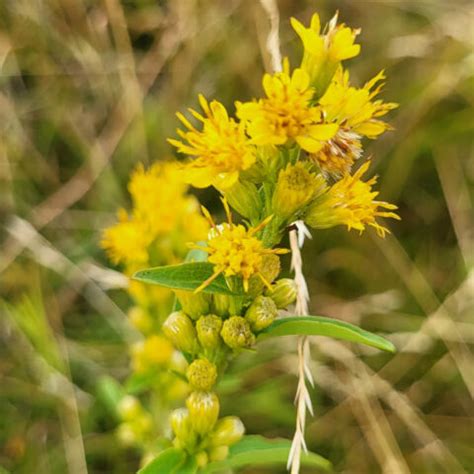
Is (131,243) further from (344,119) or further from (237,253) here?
(344,119)

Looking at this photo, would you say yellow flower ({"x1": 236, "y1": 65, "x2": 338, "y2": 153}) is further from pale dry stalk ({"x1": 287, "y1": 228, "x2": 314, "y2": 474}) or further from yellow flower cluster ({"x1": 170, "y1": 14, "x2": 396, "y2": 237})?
pale dry stalk ({"x1": 287, "y1": 228, "x2": 314, "y2": 474})

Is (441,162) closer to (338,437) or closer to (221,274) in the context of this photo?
(338,437)

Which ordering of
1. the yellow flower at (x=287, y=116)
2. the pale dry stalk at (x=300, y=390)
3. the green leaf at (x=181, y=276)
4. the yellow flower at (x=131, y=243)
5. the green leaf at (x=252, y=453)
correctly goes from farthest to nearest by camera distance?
the yellow flower at (x=131, y=243) → the green leaf at (x=252, y=453) → the pale dry stalk at (x=300, y=390) → the green leaf at (x=181, y=276) → the yellow flower at (x=287, y=116)

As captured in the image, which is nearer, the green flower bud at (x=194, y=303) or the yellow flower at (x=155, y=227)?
the green flower bud at (x=194, y=303)

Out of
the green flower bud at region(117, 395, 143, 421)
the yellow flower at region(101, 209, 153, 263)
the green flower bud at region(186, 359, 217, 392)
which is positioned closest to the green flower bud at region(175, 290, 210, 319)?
the green flower bud at region(186, 359, 217, 392)

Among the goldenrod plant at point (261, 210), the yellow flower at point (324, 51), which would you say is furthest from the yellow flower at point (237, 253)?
the yellow flower at point (324, 51)

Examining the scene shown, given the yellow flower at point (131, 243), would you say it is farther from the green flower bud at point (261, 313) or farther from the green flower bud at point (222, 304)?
the green flower bud at point (261, 313)

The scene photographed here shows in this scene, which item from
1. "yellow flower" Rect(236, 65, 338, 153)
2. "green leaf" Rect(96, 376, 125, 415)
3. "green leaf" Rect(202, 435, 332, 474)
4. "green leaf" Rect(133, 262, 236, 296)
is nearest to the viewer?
"yellow flower" Rect(236, 65, 338, 153)
